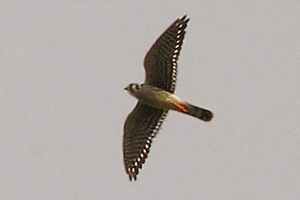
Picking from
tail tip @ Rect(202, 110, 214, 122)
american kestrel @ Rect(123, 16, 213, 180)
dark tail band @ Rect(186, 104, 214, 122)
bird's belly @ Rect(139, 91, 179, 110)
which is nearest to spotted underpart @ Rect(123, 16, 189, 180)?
american kestrel @ Rect(123, 16, 213, 180)

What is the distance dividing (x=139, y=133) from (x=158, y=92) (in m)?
1.11

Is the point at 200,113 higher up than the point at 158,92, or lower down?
lower down

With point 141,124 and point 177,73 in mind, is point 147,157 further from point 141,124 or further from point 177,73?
point 177,73

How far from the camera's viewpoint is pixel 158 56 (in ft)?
52.9

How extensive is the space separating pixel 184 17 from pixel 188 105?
1.50 metres

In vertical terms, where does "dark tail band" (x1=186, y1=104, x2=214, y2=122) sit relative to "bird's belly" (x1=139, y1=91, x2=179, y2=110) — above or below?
below

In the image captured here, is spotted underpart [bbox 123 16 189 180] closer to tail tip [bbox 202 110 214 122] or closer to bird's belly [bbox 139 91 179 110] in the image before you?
bird's belly [bbox 139 91 179 110]

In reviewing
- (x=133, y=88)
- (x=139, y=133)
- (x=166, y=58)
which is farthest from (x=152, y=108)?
(x=166, y=58)

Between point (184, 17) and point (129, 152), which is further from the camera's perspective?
point (129, 152)

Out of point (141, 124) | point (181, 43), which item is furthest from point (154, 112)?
point (181, 43)

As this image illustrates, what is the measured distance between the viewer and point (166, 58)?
1614cm

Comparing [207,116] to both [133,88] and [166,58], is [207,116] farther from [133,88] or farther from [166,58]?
[133,88]

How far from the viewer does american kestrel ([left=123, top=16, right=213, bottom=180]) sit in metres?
16.0

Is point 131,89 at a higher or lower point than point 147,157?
higher
